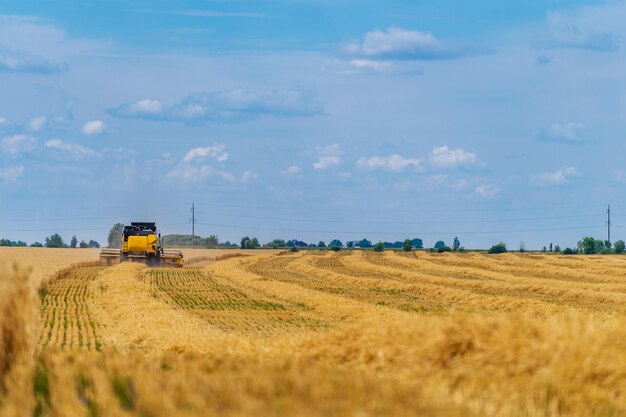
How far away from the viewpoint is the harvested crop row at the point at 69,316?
70.4 ft

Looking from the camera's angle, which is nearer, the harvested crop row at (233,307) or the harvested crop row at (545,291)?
the harvested crop row at (233,307)

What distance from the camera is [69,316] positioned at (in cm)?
2875

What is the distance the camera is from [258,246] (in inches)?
5610

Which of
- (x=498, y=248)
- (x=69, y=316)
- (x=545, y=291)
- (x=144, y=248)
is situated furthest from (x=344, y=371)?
(x=498, y=248)

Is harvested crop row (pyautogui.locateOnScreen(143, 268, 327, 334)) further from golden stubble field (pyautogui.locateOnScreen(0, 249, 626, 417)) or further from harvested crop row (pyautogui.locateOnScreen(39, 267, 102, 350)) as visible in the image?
golden stubble field (pyautogui.locateOnScreen(0, 249, 626, 417))

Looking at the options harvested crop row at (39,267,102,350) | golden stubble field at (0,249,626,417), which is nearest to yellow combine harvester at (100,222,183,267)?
harvested crop row at (39,267,102,350)

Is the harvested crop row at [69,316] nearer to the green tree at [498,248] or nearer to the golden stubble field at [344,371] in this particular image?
the golden stubble field at [344,371]

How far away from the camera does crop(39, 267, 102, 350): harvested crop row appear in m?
21.5

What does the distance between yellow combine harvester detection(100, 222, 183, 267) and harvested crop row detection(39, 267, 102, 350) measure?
17.1 meters

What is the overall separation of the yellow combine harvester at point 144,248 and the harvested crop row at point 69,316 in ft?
56.0

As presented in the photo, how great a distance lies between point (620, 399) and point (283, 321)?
17571mm

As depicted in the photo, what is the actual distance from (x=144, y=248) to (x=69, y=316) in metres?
38.5

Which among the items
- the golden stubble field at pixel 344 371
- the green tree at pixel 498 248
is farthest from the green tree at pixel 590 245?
the golden stubble field at pixel 344 371

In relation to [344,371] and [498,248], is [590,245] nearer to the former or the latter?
[498,248]
